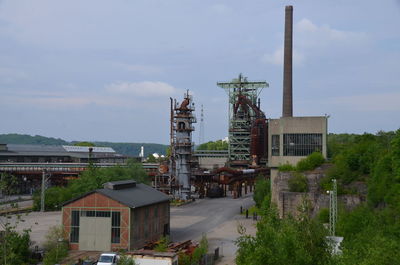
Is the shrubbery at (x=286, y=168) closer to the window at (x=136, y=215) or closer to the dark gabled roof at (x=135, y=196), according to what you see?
the dark gabled roof at (x=135, y=196)

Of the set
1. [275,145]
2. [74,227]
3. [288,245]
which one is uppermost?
[275,145]

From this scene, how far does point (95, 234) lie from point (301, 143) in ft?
101

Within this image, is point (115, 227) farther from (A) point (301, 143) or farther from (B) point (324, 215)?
(A) point (301, 143)

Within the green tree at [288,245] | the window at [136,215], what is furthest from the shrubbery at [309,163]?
the green tree at [288,245]

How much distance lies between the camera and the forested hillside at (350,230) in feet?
69.4

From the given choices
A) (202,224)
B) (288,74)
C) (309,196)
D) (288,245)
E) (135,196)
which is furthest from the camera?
(288,74)

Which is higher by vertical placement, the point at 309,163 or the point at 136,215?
the point at 309,163

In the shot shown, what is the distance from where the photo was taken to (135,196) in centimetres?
4275

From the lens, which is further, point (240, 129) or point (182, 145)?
point (240, 129)

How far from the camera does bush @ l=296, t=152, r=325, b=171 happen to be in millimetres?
55781

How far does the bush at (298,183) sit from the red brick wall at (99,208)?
1962 cm

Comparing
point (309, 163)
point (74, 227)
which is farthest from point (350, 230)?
point (309, 163)

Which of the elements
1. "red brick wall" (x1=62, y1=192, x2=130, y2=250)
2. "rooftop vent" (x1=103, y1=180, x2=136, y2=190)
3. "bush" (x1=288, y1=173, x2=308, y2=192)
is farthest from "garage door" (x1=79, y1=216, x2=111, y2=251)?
"bush" (x1=288, y1=173, x2=308, y2=192)

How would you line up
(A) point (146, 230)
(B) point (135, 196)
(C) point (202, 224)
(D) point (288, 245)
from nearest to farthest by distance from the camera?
(D) point (288, 245) → (A) point (146, 230) → (B) point (135, 196) → (C) point (202, 224)
